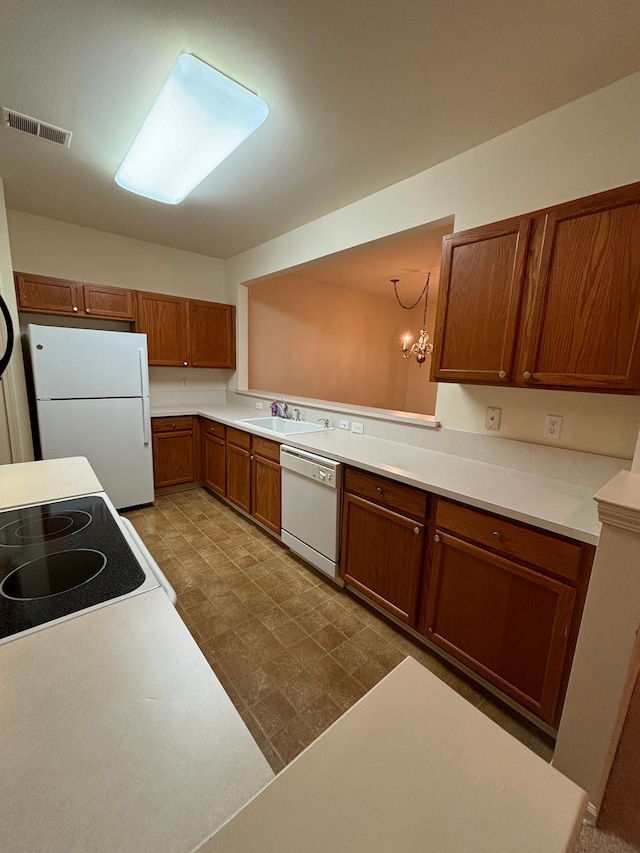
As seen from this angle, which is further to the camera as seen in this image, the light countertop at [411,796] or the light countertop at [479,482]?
the light countertop at [479,482]

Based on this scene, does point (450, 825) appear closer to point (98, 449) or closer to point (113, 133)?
point (113, 133)

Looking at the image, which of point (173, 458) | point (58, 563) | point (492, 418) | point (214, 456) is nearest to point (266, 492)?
point (214, 456)

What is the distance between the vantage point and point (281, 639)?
1844 millimetres

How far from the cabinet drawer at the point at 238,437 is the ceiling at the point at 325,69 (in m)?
1.84

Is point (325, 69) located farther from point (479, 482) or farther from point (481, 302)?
point (479, 482)

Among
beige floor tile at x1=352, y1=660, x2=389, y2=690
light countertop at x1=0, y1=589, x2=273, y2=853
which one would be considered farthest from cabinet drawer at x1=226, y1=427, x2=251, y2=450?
light countertop at x1=0, y1=589, x2=273, y2=853

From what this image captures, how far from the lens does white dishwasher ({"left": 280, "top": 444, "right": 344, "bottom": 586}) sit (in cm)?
213

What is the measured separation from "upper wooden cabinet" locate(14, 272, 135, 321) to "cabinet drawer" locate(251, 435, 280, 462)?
1794 mm

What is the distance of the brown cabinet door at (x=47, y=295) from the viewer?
2.80 m

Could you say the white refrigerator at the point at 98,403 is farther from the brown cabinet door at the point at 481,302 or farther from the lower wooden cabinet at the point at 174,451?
the brown cabinet door at the point at 481,302

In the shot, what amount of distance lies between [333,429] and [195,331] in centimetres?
200

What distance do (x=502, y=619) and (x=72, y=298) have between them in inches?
150

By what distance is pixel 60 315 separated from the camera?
3008 mm

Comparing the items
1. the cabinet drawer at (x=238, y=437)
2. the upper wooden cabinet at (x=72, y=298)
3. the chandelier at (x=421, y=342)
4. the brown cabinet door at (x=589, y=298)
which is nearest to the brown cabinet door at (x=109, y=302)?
the upper wooden cabinet at (x=72, y=298)
